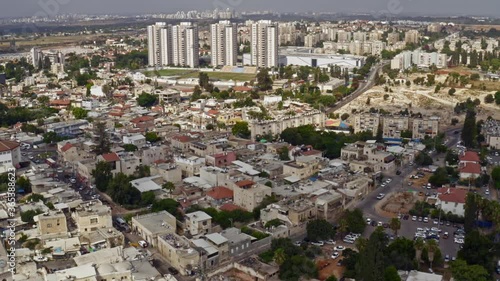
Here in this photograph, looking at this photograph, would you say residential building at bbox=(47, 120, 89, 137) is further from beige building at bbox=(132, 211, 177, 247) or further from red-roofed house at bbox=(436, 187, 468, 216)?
red-roofed house at bbox=(436, 187, 468, 216)

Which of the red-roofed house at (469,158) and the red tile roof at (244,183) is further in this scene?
the red-roofed house at (469,158)

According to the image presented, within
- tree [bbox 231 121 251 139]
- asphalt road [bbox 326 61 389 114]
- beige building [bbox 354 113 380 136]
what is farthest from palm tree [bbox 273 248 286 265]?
asphalt road [bbox 326 61 389 114]

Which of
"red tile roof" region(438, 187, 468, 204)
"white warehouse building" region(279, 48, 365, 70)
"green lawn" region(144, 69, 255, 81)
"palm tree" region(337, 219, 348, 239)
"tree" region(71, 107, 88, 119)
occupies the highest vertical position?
"white warehouse building" region(279, 48, 365, 70)

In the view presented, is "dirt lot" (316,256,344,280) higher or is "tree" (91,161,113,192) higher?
"tree" (91,161,113,192)

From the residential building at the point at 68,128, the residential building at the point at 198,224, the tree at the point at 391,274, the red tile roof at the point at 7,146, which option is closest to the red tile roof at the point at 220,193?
the residential building at the point at 198,224

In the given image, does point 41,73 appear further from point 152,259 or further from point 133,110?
point 152,259

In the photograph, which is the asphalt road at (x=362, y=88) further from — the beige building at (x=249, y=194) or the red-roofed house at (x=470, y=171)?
the beige building at (x=249, y=194)

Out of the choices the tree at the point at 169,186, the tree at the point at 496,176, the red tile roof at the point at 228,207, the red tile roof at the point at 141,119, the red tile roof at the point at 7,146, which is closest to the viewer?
the red tile roof at the point at 228,207
